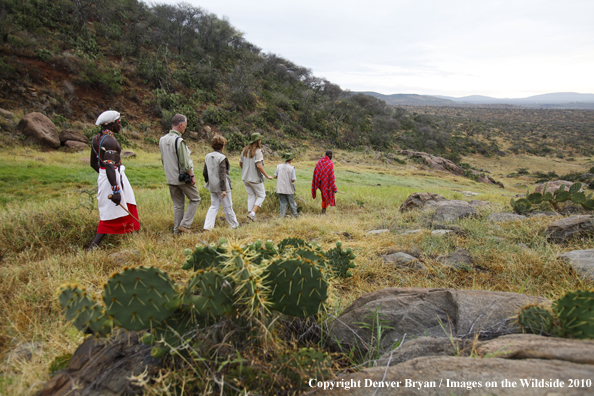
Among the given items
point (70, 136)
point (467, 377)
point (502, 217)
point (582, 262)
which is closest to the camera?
point (467, 377)

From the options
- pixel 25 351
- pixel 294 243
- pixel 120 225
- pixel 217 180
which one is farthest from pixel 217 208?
pixel 25 351

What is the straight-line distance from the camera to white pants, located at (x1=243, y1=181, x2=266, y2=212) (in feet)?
22.0

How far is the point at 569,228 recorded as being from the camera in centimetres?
434

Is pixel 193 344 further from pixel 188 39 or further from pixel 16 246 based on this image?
pixel 188 39

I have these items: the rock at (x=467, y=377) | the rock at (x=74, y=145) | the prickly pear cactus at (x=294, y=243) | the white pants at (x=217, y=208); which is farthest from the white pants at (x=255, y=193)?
the rock at (x=74, y=145)

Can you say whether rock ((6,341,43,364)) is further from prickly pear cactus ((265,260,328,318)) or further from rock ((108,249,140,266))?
rock ((108,249,140,266))

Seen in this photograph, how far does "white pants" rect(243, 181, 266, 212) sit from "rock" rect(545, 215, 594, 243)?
5183 millimetres

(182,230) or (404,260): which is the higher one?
(182,230)

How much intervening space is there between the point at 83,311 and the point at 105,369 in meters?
0.32

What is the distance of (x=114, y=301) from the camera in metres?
1.35

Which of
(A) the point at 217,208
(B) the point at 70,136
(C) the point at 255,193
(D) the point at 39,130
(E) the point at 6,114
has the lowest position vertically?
(A) the point at 217,208

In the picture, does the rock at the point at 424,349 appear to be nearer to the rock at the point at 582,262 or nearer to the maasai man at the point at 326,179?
the rock at the point at 582,262

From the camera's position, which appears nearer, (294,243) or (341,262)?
(294,243)

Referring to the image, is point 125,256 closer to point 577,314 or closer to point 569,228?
point 577,314
